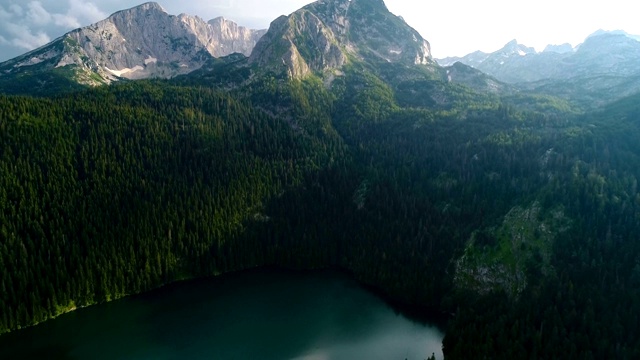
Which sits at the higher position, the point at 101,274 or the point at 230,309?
the point at 101,274

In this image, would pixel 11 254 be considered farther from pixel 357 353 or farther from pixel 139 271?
pixel 357 353

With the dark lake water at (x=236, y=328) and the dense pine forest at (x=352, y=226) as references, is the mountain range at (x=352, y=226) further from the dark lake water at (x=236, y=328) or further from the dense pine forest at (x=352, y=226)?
the dark lake water at (x=236, y=328)

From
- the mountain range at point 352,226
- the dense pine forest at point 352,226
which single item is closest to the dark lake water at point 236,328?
the mountain range at point 352,226

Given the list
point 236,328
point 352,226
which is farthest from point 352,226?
point 236,328

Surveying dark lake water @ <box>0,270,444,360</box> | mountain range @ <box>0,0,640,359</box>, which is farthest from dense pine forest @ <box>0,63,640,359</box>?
dark lake water @ <box>0,270,444,360</box>

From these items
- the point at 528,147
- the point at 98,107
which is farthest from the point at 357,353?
the point at 98,107
